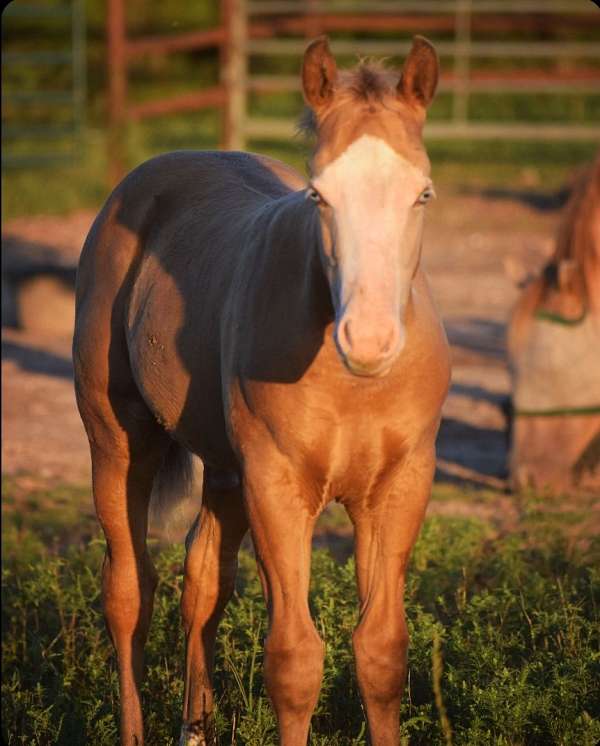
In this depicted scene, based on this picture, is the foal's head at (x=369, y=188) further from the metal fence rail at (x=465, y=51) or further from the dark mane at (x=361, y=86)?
the metal fence rail at (x=465, y=51)

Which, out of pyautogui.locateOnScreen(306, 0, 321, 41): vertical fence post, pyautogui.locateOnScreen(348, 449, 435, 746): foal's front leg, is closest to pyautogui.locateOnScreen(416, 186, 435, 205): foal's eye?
pyautogui.locateOnScreen(348, 449, 435, 746): foal's front leg

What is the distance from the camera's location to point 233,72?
15617mm

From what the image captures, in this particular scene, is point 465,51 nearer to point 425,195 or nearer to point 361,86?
point 361,86

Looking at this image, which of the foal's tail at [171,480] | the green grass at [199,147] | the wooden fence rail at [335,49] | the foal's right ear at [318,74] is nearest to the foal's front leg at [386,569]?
the foal's right ear at [318,74]

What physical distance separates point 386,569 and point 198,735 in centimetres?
93

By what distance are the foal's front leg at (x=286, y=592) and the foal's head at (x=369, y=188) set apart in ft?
1.85

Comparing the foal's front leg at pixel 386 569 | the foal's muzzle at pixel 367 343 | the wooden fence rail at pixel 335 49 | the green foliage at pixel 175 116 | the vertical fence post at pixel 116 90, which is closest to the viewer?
the foal's muzzle at pixel 367 343

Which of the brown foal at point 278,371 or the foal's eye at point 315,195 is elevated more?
the foal's eye at point 315,195

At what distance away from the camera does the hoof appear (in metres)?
3.72

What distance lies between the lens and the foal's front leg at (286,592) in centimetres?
308

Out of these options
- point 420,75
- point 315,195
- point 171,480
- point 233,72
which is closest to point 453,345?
point 171,480

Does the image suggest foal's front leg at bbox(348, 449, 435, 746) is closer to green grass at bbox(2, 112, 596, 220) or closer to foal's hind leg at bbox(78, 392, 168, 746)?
foal's hind leg at bbox(78, 392, 168, 746)

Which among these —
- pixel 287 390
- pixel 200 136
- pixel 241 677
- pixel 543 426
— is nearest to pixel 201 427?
pixel 287 390

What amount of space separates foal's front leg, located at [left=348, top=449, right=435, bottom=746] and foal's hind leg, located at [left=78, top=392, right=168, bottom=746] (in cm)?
102
